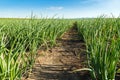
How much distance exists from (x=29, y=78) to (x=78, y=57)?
173 centimetres

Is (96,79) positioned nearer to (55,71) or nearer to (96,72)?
(96,72)

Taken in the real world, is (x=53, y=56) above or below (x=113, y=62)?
below

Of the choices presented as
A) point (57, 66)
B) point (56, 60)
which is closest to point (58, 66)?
point (57, 66)

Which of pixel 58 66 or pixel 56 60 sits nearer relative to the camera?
pixel 58 66

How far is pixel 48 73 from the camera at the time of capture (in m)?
3.54

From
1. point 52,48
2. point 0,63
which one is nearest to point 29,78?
point 0,63

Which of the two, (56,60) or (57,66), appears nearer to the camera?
(57,66)

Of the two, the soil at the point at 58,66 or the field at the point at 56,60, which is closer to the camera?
the field at the point at 56,60

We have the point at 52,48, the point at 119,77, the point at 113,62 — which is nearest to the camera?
the point at 113,62

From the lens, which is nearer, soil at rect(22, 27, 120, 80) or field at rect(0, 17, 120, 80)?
field at rect(0, 17, 120, 80)

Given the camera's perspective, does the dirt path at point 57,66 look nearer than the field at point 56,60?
No

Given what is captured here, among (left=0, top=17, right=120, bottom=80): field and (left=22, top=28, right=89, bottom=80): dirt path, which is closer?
(left=0, top=17, right=120, bottom=80): field

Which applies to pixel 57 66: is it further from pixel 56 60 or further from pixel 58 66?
pixel 56 60

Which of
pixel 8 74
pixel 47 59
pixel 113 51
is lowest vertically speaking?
pixel 47 59
